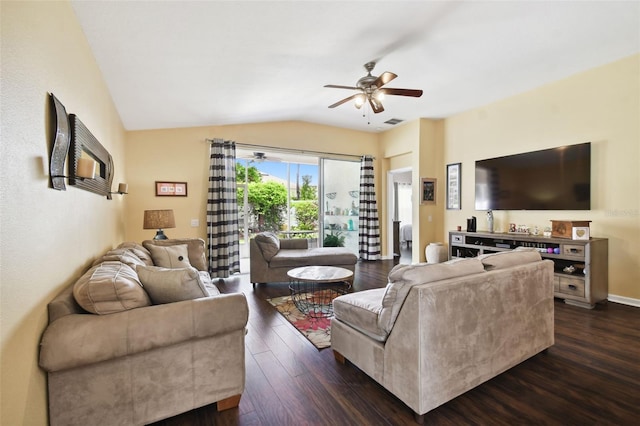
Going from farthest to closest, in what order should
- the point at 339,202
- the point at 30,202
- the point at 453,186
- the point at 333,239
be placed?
the point at 339,202
the point at 333,239
the point at 453,186
the point at 30,202

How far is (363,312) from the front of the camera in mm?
2010

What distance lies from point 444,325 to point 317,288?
2.84 meters

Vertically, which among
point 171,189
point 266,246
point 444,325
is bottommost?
point 444,325

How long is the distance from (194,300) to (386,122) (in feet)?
17.7

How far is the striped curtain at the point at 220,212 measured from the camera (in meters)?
5.00

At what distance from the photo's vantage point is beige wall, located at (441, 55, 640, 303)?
3496 millimetres

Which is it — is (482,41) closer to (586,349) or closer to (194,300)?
(586,349)

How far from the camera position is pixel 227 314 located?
171 centimetres

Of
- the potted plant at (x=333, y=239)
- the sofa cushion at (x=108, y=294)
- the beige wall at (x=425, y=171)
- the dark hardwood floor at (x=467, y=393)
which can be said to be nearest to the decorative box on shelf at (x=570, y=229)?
the dark hardwood floor at (x=467, y=393)

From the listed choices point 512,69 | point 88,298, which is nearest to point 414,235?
point 512,69

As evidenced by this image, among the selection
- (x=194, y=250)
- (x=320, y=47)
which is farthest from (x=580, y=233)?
(x=194, y=250)

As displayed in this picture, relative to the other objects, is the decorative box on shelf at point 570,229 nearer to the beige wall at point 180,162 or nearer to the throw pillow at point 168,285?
the throw pillow at point 168,285

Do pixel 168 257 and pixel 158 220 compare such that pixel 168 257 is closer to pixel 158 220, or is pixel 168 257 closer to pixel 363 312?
pixel 158 220

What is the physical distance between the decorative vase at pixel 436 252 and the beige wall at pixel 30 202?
5224 mm
